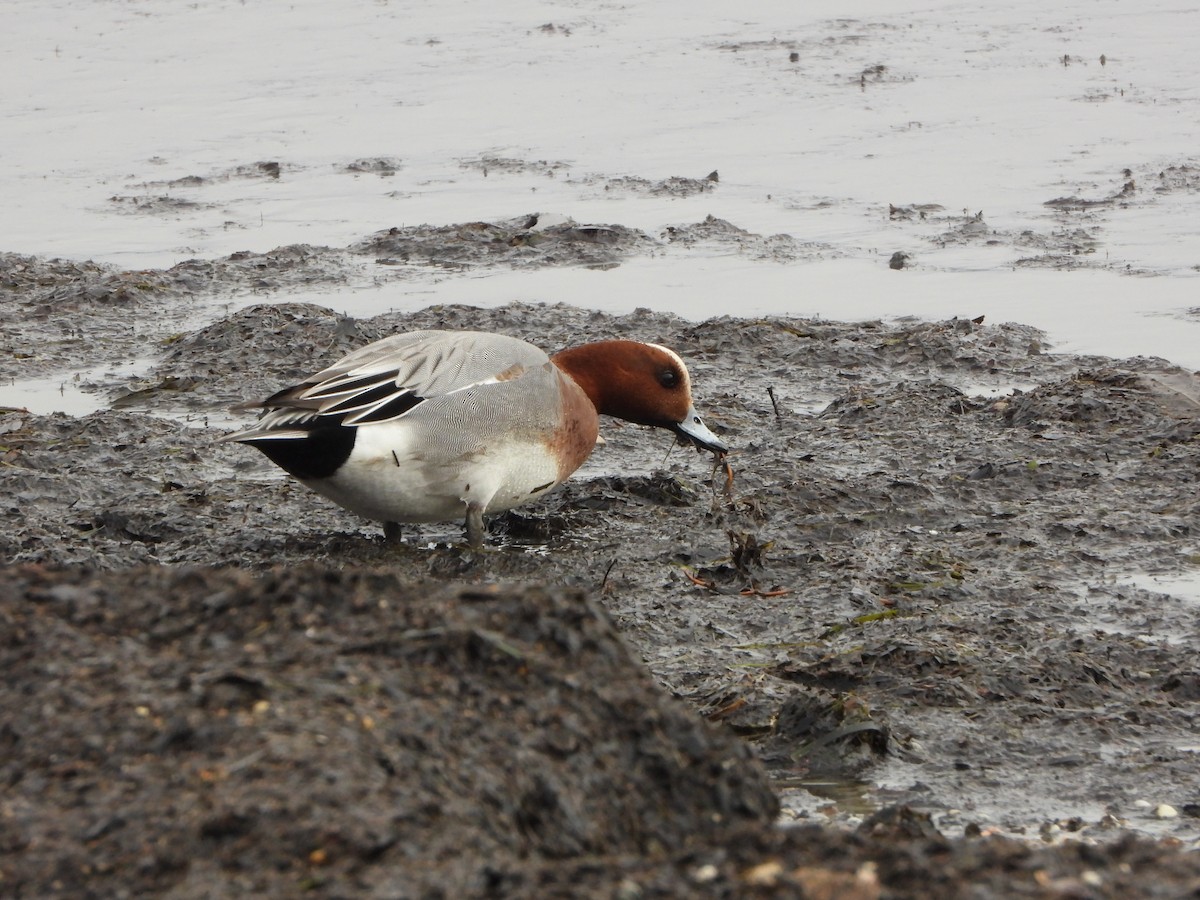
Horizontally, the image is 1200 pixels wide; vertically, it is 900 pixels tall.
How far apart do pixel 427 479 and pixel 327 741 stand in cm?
302

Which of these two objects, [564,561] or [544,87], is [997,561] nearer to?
[564,561]

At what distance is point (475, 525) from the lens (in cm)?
580

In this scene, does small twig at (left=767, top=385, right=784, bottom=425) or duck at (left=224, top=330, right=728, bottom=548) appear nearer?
duck at (left=224, top=330, right=728, bottom=548)

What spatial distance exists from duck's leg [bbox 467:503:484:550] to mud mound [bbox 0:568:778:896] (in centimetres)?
241

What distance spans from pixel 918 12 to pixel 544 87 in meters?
4.98

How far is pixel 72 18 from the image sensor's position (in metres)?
18.5

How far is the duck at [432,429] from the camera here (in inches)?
215

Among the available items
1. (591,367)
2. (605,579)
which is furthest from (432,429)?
(591,367)

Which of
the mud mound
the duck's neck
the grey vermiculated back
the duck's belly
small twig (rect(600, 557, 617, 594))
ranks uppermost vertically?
the mud mound

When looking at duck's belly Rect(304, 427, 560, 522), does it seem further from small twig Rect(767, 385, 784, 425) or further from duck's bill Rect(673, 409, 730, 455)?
small twig Rect(767, 385, 784, 425)

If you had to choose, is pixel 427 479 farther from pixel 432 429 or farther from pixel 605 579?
pixel 605 579

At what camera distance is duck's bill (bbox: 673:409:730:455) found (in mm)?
6504

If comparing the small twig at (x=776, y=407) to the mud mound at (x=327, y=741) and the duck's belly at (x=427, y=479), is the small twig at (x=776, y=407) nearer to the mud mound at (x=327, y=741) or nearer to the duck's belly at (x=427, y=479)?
the duck's belly at (x=427, y=479)

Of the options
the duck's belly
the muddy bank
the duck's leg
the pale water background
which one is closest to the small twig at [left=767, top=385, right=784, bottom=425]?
the pale water background
